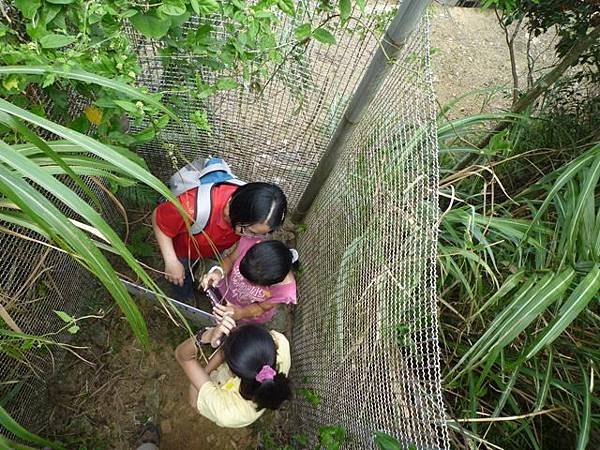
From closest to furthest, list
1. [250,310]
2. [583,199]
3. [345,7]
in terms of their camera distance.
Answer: [345,7], [583,199], [250,310]

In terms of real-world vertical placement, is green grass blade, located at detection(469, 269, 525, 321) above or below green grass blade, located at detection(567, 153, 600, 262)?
below

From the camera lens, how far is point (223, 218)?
1.92 metres

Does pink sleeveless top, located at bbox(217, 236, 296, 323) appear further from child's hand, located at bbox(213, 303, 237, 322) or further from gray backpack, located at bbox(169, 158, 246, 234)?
gray backpack, located at bbox(169, 158, 246, 234)

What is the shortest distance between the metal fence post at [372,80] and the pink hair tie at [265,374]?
2.90 ft

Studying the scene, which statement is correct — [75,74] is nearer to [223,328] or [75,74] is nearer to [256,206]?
[256,206]

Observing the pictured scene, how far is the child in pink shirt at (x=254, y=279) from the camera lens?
6.02ft

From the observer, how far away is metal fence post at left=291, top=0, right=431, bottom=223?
1377mm

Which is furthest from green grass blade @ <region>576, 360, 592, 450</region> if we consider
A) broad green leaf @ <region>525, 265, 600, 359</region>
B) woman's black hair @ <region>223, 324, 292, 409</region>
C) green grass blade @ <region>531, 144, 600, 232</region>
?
woman's black hair @ <region>223, 324, 292, 409</region>

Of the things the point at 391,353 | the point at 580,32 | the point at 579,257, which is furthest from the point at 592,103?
the point at 391,353

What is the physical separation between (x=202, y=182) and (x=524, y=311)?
123 centimetres

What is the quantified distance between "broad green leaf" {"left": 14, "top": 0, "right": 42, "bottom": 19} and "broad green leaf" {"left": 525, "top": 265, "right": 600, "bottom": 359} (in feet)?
4.97

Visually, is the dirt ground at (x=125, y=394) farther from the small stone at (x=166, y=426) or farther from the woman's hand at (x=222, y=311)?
the woman's hand at (x=222, y=311)

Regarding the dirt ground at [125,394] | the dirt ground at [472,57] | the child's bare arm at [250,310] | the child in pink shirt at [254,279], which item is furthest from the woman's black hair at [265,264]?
the dirt ground at [472,57]

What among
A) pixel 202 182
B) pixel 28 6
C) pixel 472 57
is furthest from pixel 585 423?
pixel 472 57
